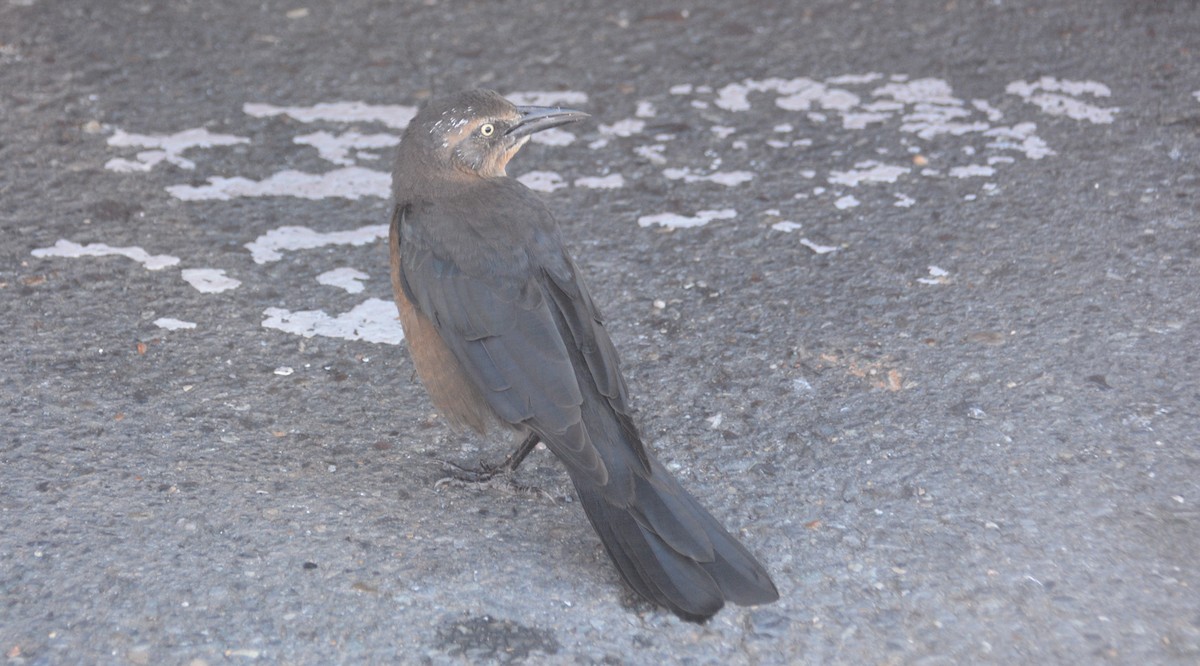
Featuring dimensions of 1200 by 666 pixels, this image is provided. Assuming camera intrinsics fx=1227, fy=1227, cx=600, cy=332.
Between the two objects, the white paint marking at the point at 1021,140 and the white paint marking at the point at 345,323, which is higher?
the white paint marking at the point at 1021,140

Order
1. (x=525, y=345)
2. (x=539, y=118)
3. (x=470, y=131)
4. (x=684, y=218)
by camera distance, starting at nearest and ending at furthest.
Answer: (x=525, y=345), (x=470, y=131), (x=539, y=118), (x=684, y=218)

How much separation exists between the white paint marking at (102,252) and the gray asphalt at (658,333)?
0.02 meters

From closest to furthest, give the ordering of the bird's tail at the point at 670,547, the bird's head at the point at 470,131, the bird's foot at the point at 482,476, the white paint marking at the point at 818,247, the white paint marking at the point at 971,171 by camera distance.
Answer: the bird's tail at the point at 670,547
the bird's foot at the point at 482,476
the bird's head at the point at 470,131
the white paint marking at the point at 818,247
the white paint marking at the point at 971,171

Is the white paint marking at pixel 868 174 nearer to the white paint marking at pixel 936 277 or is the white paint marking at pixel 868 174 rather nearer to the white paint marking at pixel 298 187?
the white paint marking at pixel 936 277

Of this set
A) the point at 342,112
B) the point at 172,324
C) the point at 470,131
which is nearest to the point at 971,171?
the point at 470,131

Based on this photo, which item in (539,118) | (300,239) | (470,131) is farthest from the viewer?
(300,239)

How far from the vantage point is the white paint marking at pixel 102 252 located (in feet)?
15.6

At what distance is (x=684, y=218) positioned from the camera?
5152 mm

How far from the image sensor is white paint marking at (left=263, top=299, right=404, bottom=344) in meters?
4.45

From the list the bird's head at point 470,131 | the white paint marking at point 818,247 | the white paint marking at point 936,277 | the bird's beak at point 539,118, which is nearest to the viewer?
the bird's head at point 470,131

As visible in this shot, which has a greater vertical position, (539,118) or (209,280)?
(539,118)

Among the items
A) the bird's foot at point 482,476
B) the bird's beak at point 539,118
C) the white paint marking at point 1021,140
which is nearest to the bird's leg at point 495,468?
the bird's foot at point 482,476

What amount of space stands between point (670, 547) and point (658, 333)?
1.37 meters

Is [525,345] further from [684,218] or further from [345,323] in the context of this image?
[684,218]
